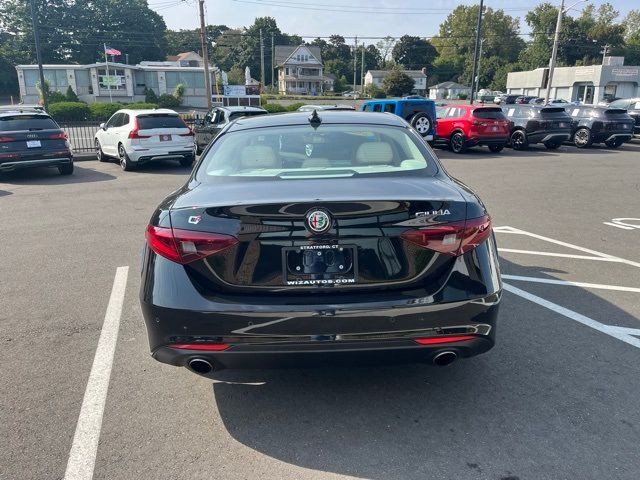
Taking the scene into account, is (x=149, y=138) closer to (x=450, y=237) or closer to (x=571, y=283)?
(x=571, y=283)

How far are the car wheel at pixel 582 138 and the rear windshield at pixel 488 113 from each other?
14.0 feet

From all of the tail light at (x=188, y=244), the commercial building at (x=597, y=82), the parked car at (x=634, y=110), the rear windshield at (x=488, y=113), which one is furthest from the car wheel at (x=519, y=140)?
the commercial building at (x=597, y=82)

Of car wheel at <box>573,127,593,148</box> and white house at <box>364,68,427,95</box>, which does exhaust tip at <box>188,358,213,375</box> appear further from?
white house at <box>364,68,427,95</box>

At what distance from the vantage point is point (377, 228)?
2.69 m

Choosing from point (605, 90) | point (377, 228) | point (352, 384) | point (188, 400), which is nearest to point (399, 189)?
point (377, 228)

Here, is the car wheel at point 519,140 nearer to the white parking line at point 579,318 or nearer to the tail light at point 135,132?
the tail light at point 135,132

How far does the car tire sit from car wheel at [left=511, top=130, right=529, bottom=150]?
3819 millimetres

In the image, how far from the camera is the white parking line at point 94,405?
2.71 m

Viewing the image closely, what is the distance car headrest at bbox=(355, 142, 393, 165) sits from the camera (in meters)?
3.60

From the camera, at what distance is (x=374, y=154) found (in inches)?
144

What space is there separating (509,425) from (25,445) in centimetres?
267

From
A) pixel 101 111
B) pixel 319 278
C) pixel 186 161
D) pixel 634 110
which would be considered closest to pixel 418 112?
pixel 186 161

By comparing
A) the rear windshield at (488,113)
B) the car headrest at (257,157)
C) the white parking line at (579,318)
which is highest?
the car headrest at (257,157)

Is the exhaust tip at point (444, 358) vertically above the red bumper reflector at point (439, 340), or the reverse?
the red bumper reflector at point (439, 340)
